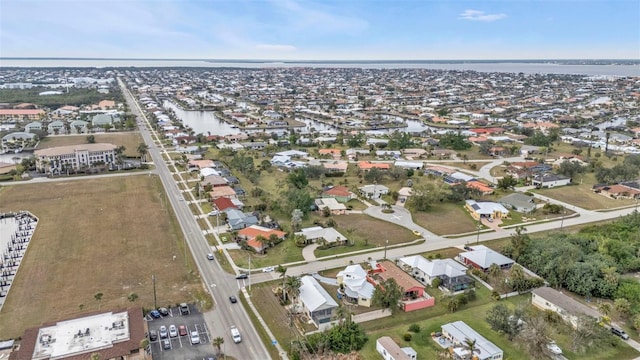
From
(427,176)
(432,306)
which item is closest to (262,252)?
(432,306)

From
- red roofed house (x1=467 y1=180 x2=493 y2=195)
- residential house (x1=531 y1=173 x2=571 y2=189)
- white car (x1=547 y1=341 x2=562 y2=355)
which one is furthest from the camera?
residential house (x1=531 y1=173 x2=571 y2=189)

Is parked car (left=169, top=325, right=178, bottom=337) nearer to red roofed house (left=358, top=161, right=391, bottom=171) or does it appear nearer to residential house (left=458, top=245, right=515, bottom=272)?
residential house (left=458, top=245, right=515, bottom=272)

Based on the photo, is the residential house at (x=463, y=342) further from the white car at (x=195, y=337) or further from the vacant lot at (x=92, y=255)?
the vacant lot at (x=92, y=255)

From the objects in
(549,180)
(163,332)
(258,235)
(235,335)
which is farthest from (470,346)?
(549,180)

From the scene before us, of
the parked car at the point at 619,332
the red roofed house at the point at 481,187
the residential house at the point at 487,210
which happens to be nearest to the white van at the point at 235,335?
the parked car at the point at 619,332

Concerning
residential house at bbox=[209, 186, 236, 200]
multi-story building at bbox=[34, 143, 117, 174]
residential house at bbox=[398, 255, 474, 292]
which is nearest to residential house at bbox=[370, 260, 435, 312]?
residential house at bbox=[398, 255, 474, 292]

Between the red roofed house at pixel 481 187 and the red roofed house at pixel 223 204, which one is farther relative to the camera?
the red roofed house at pixel 481 187
